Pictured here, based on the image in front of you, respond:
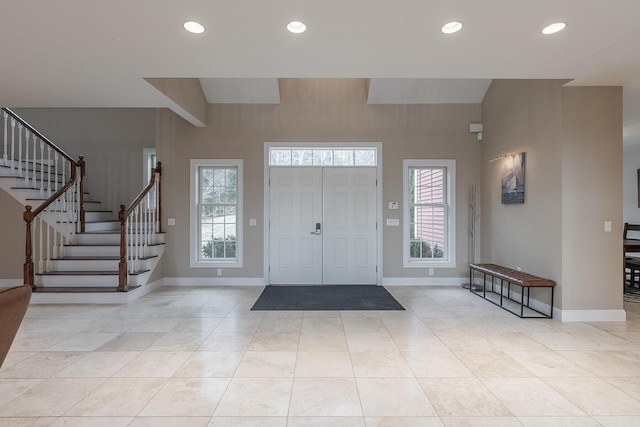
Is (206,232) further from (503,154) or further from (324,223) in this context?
(503,154)

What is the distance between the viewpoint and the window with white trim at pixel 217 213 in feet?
20.0

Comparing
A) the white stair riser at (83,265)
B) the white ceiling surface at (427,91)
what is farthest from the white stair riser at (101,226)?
the white ceiling surface at (427,91)

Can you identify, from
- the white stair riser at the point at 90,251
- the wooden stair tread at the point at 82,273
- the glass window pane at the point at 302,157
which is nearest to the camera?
the wooden stair tread at the point at 82,273

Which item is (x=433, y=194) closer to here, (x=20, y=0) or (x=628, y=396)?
(x=628, y=396)

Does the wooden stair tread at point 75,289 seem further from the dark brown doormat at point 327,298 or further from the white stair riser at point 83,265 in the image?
the dark brown doormat at point 327,298

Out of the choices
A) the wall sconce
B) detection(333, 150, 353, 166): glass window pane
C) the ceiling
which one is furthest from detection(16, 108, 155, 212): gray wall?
the wall sconce

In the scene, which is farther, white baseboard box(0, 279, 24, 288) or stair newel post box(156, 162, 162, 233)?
stair newel post box(156, 162, 162, 233)

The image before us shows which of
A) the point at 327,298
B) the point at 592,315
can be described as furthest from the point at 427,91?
the point at 592,315

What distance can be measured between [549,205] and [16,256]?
795 centimetres

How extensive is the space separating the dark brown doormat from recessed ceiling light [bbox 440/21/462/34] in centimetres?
327

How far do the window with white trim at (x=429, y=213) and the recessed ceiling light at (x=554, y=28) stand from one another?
337cm

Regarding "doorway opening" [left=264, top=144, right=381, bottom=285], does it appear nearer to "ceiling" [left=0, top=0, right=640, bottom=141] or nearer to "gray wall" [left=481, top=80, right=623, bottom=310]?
"ceiling" [left=0, top=0, right=640, bottom=141]

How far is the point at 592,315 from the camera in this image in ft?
13.0

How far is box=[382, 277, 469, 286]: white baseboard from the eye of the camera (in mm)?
5996
